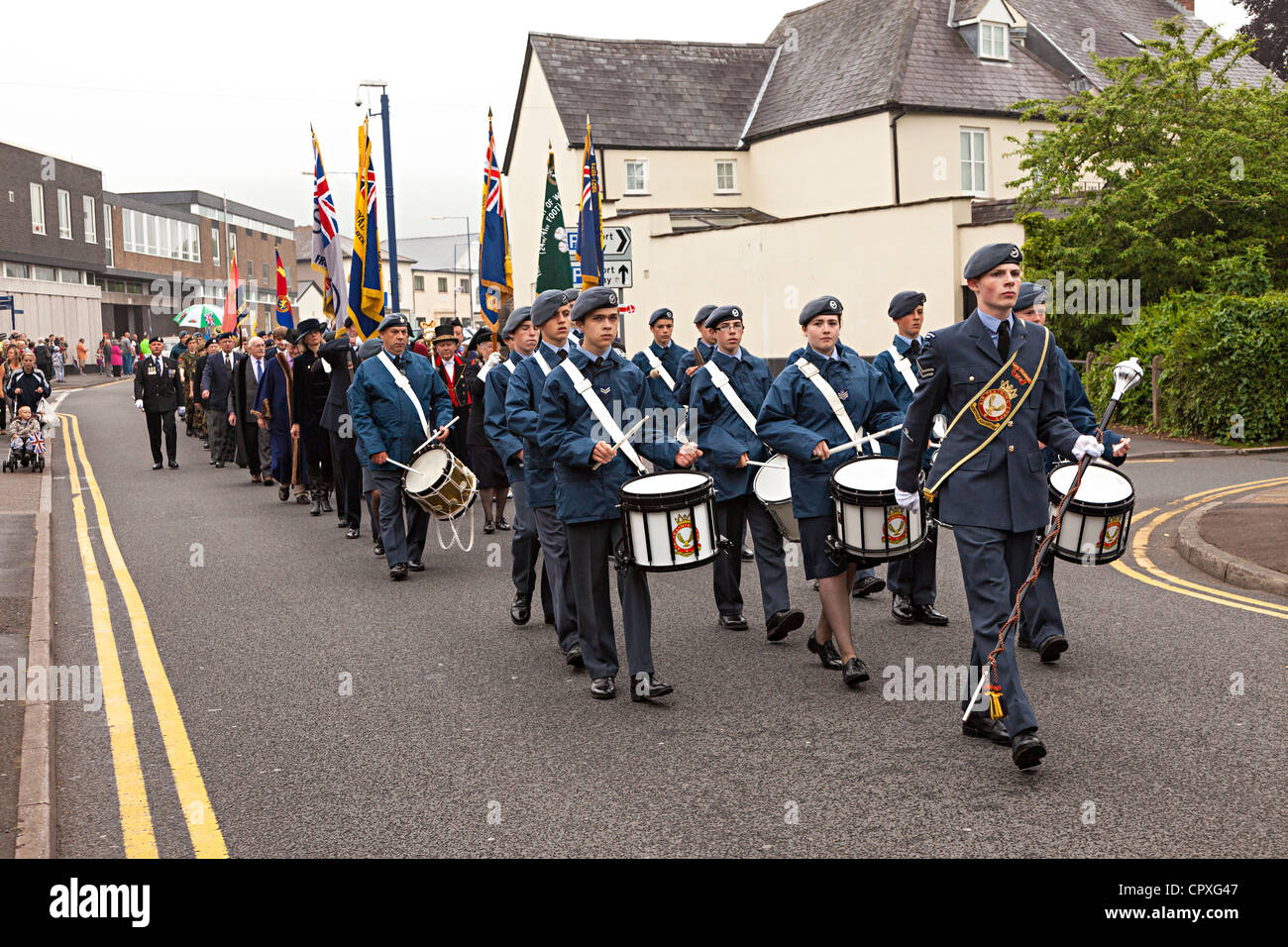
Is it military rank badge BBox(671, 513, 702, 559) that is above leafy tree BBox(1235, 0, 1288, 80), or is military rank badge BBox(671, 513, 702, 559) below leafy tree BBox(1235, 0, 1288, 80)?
below

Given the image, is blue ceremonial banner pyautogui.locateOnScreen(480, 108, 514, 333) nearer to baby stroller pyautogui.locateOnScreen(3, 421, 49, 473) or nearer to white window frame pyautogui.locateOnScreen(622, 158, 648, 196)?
baby stroller pyautogui.locateOnScreen(3, 421, 49, 473)

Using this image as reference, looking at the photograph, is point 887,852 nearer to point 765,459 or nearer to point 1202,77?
point 765,459

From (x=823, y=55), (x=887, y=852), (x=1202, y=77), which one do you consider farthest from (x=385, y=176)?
(x=1202, y=77)

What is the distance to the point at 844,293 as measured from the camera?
28656mm

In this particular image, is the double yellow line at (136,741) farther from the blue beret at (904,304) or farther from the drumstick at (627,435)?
the blue beret at (904,304)

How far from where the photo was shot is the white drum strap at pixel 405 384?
11.0m

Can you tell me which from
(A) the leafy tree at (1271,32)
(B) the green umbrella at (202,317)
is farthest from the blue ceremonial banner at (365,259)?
(A) the leafy tree at (1271,32)

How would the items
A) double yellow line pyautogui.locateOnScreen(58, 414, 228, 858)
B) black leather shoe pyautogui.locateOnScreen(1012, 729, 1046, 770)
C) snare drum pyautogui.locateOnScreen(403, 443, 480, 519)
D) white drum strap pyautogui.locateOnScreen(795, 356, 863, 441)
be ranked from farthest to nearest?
snare drum pyautogui.locateOnScreen(403, 443, 480, 519) → white drum strap pyautogui.locateOnScreen(795, 356, 863, 441) → black leather shoe pyautogui.locateOnScreen(1012, 729, 1046, 770) → double yellow line pyautogui.locateOnScreen(58, 414, 228, 858)

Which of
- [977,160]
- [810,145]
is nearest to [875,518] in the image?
[977,160]

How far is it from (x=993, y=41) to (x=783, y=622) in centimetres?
3365

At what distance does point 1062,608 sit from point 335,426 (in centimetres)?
768

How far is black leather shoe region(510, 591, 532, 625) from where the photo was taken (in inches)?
343

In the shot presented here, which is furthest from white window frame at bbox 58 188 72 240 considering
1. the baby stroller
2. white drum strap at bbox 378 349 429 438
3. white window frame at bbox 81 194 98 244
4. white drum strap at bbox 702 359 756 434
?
white drum strap at bbox 702 359 756 434

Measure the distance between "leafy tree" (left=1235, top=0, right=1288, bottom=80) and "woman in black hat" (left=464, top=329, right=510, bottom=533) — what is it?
40.9 m
